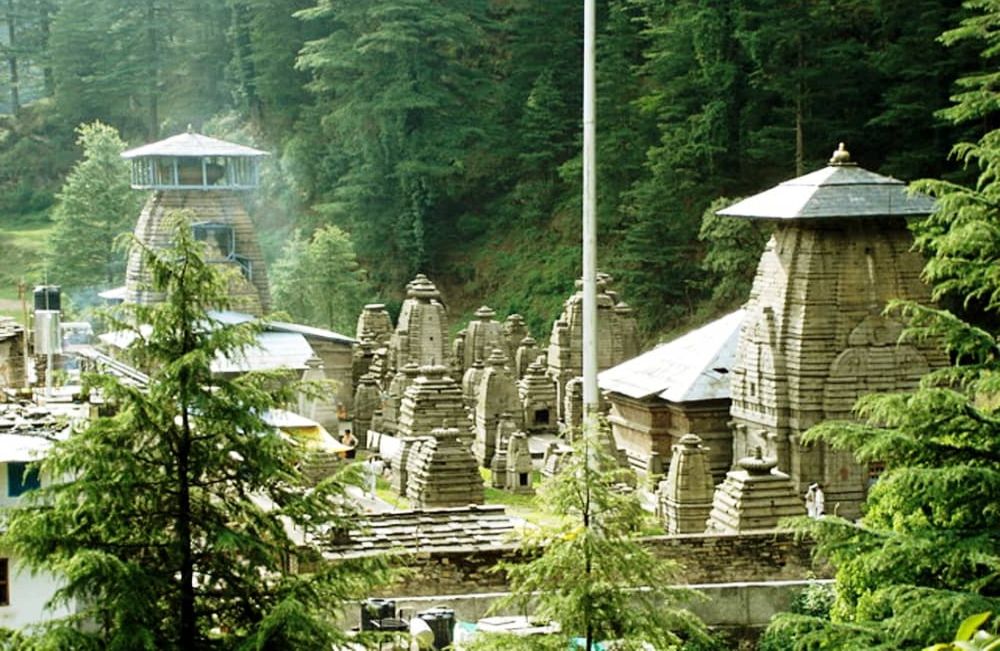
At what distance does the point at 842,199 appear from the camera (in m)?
37.4

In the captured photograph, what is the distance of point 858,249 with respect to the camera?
37.6m

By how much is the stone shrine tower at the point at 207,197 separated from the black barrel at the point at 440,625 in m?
30.3

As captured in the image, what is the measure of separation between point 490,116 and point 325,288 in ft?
46.0

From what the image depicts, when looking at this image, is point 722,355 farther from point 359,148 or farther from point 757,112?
point 359,148

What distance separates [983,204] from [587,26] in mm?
10942

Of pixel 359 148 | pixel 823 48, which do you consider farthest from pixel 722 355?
pixel 359 148

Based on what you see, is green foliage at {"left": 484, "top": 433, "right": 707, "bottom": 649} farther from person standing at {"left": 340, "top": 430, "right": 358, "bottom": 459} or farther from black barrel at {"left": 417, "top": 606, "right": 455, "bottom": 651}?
person standing at {"left": 340, "top": 430, "right": 358, "bottom": 459}

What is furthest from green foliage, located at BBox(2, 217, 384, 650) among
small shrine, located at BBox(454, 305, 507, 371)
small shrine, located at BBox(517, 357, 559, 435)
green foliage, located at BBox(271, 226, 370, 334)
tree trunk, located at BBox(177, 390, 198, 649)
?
green foliage, located at BBox(271, 226, 370, 334)

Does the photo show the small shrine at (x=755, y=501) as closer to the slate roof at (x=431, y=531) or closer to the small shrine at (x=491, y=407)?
the slate roof at (x=431, y=531)

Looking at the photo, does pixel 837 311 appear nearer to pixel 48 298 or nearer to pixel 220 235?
pixel 48 298

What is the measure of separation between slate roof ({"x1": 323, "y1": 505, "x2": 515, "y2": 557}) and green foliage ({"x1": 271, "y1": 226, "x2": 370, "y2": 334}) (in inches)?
1403

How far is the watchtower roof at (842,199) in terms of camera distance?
122 feet

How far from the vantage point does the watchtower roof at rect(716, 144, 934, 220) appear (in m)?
37.1

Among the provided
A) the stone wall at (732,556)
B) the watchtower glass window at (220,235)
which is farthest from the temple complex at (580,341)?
the stone wall at (732,556)
